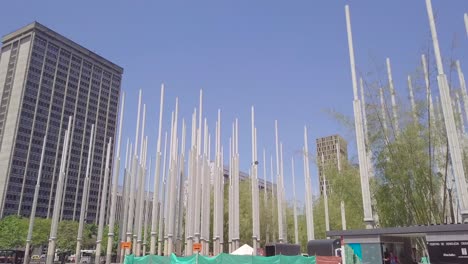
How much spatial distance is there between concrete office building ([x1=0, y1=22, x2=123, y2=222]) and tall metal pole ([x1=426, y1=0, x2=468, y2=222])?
107379 mm

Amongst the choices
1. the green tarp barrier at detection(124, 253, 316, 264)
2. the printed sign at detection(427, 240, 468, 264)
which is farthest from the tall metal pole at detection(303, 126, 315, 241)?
the printed sign at detection(427, 240, 468, 264)

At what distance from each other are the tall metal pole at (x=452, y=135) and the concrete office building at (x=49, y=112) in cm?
10738

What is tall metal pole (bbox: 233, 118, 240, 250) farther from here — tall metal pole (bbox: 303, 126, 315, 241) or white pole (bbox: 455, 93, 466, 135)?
white pole (bbox: 455, 93, 466, 135)

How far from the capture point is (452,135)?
17469 mm

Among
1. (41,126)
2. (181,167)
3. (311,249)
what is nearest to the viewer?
(311,249)

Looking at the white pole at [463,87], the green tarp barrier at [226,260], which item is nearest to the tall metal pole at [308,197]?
the white pole at [463,87]

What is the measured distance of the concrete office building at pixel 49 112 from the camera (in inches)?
4397

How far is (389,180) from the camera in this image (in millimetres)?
22391

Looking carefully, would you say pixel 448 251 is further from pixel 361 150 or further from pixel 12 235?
pixel 12 235

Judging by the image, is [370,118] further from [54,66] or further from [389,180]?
[54,66]

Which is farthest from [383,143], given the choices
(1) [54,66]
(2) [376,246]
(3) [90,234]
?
(1) [54,66]

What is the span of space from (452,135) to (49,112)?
399ft

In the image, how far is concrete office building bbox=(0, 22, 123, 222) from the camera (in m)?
112

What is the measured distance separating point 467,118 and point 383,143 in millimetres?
8418
